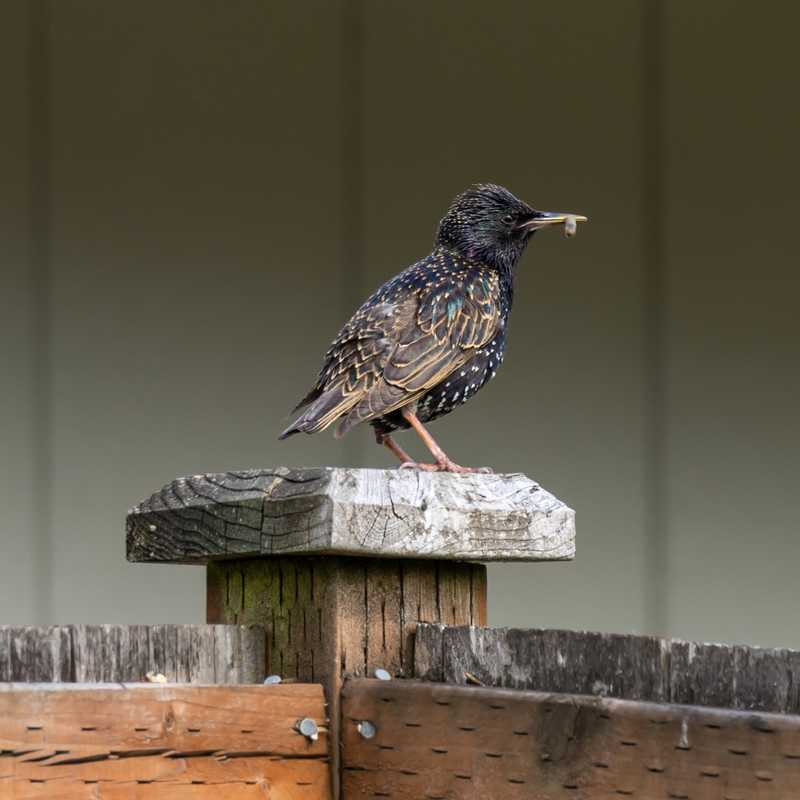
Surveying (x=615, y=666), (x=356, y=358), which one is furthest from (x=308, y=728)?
(x=356, y=358)

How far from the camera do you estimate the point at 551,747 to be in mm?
1627

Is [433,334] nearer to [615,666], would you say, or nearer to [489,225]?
[489,225]

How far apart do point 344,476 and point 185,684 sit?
256 millimetres

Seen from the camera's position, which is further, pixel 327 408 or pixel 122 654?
pixel 327 408

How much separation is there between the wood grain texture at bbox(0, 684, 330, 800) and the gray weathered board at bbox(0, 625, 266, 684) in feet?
0.28

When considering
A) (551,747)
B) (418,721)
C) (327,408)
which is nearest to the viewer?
(551,747)

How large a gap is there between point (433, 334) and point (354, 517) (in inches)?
73.3

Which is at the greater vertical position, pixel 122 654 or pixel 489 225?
pixel 489 225

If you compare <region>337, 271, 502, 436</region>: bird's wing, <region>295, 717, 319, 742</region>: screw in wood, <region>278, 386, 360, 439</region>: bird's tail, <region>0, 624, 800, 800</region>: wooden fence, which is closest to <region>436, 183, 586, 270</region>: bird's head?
<region>337, 271, 502, 436</region>: bird's wing

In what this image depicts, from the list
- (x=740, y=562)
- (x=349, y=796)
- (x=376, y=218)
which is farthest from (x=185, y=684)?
(x=740, y=562)

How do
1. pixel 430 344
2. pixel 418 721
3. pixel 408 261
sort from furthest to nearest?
1. pixel 408 261
2. pixel 430 344
3. pixel 418 721

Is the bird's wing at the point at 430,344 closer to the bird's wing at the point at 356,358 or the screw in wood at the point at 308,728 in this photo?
the bird's wing at the point at 356,358

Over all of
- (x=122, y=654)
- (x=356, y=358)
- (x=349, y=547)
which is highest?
(x=356, y=358)

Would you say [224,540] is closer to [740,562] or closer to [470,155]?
[470,155]
